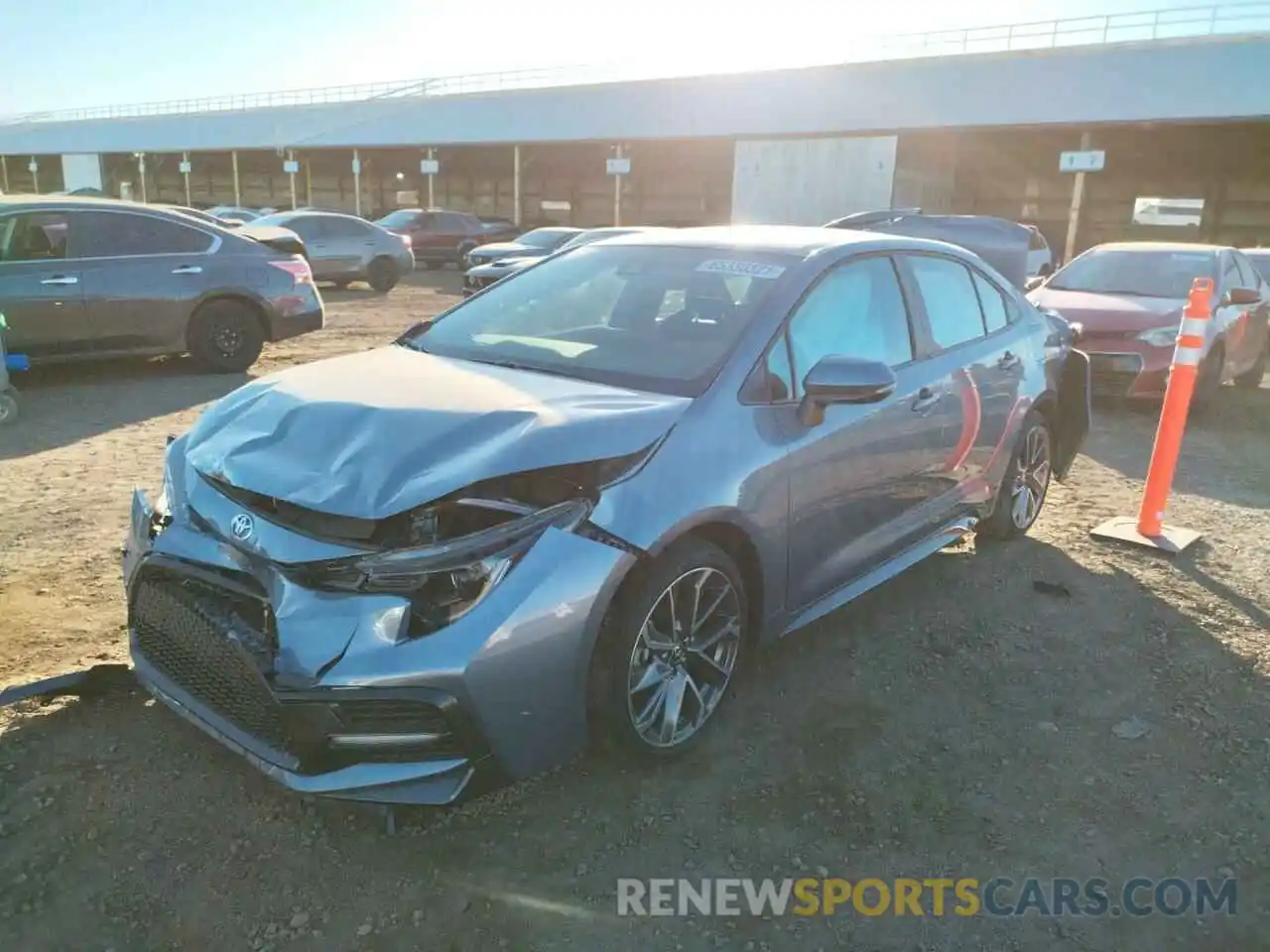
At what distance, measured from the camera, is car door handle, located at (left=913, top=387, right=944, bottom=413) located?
12.9 ft

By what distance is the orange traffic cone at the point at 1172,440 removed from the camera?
5.05m

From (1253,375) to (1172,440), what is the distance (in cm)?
672

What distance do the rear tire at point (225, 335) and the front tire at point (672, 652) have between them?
Result: 7.24 meters

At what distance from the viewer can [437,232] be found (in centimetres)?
2575

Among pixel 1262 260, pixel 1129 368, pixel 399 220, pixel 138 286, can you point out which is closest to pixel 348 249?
pixel 399 220

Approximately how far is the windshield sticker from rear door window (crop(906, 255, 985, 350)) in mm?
913

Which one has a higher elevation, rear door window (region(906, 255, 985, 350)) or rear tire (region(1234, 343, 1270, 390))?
rear door window (region(906, 255, 985, 350))

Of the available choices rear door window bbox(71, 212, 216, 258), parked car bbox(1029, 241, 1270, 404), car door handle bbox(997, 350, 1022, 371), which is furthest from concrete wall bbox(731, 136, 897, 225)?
car door handle bbox(997, 350, 1022, 371)

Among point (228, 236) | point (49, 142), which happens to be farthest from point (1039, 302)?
point (49, 142)

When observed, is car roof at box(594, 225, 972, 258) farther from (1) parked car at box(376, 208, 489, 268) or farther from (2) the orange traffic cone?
(1) parked car at box(376, 208, 489, 268)

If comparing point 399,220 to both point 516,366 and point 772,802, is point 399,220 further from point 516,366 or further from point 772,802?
point 772,802

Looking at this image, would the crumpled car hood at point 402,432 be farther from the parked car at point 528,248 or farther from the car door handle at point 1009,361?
the parked car at point 528,248

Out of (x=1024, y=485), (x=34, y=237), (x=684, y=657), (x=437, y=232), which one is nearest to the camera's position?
(x=684, y=657)

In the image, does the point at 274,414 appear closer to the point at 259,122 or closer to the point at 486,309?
the point at 486,309
